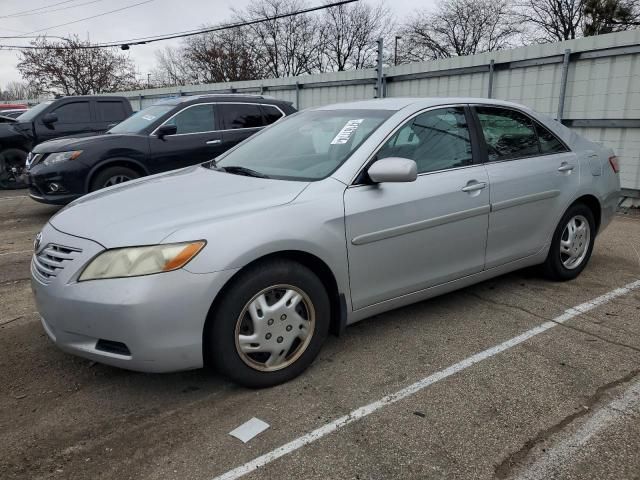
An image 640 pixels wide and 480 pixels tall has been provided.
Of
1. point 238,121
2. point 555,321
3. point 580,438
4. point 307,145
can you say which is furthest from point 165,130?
point 580,438

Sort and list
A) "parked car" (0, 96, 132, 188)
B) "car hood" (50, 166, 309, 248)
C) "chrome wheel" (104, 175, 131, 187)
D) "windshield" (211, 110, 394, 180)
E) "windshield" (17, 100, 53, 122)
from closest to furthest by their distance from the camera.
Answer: "car hood" (50, 166, 309, 248) < "windshield" (211, 110, 394, 180) < "chrome wheel" (104, 175, 131, 187) < "parked car" (0, 96, 132, 188) < "windshield" (17, 100, 53, 122)

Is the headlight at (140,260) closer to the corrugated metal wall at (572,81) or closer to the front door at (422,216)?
the front door at (422,216)

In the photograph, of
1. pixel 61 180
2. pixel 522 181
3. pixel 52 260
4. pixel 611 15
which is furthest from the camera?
pixel 611 15

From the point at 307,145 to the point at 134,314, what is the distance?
1728 mm

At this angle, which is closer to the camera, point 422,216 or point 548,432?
point 548,432

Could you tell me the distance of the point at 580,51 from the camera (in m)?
8.05

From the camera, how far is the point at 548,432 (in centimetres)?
245

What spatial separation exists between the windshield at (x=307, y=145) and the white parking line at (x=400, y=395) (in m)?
1.32

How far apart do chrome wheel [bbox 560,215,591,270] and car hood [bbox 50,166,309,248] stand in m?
2.64

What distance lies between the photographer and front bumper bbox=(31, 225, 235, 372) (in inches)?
94.5

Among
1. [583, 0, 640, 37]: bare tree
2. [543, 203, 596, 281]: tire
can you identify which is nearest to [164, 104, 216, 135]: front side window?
[543, 203, 596, 281]: tire

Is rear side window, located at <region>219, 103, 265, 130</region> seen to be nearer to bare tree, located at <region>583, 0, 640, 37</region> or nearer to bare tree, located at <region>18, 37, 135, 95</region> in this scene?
bare tree, located at <region>583, 0, 640, 37</region>

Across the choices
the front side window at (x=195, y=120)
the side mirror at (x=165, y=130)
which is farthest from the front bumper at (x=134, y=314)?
the front side window at (x=195, y=120)

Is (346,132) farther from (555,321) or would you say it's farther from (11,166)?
(11,166)
